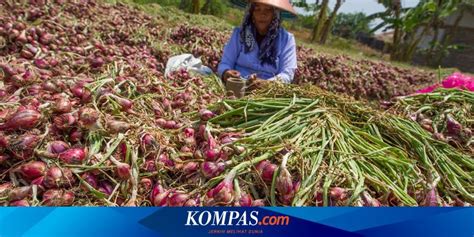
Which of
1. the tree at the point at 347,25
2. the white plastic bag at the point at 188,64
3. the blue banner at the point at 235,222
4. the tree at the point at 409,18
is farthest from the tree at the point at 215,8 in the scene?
the blue banner at the point at 235,222

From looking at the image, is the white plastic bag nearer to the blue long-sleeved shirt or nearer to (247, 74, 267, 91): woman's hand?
the blue long-sleeved shirt

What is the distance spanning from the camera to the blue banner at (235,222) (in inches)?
34.7

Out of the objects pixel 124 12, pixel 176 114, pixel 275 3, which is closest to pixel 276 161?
pixel 176 114

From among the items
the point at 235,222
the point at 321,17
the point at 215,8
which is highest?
the point at 321,17

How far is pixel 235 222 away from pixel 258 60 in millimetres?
2341

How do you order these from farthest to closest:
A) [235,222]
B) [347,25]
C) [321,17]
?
[347,25] < [321,17] < [235,222]

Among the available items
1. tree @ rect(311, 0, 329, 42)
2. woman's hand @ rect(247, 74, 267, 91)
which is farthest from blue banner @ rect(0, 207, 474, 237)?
tree @ rect(311, 0, 329, 42)

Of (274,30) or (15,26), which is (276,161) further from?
(15,26)

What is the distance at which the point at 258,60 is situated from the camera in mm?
3180

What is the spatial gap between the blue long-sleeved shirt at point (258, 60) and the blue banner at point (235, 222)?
223 cm

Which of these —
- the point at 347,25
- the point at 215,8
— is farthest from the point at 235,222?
the point at 347,25

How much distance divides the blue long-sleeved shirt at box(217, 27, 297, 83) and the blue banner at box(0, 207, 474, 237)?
2233 millimetres

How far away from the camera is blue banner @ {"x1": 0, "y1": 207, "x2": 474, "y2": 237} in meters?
0.88

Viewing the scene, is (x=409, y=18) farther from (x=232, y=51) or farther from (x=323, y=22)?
(x=232, y=51)
